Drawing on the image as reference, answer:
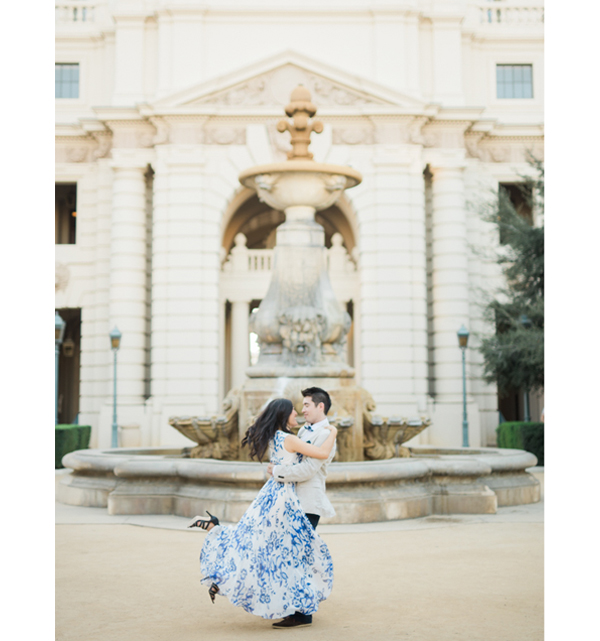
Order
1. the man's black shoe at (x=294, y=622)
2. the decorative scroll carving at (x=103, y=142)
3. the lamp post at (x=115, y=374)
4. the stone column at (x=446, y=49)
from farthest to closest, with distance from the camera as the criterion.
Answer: the decorative scroll carving at (x=103, y=142)
the stone column at (x=446, y=49)
the lamp post at (x=115, y=374)
the man's black shoe at (x=294, y=622)

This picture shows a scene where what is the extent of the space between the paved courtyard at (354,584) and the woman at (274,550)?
0.74ft

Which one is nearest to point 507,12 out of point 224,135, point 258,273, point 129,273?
point 224,135

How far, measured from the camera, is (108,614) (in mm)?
6281

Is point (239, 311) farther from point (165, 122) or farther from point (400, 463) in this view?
point (400, 463)

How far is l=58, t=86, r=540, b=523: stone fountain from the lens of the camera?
38.1 ft

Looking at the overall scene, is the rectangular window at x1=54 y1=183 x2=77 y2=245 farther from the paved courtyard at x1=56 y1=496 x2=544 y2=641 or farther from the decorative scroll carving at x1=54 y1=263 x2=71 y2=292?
the paved courtyard at x1=56 y1=496 x2=544 y2=641

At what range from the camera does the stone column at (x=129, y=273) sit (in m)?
28.6

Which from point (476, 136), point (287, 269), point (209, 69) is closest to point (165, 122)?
point (209, 69)

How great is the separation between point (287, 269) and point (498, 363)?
12275mm

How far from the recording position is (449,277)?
29.3m

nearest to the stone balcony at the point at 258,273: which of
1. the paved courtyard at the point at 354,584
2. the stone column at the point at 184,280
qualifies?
the stone column at the point at 184,280

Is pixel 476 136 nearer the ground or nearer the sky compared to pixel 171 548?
nearer the sky

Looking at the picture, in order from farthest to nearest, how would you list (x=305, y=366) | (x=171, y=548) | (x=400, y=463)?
(x=305, y=366) < (x=400, y=463) < (x=171, y=548)

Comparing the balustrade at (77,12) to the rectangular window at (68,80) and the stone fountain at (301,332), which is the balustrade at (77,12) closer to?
the rectangular window at (68,80)
